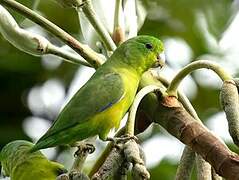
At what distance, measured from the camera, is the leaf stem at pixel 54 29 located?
1.19m

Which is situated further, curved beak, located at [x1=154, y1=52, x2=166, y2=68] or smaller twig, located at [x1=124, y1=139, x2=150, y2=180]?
curved beak, located at [x1=154, y1=52, x2=166, y2=68]

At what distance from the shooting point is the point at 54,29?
1.20 meters

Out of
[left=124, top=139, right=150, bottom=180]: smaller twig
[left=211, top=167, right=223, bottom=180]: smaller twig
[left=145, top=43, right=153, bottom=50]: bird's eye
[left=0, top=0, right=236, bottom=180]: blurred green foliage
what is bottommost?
[left=0, top=0, right=236, bottom=180]: blurred green foliage

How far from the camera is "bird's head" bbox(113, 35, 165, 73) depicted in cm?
140

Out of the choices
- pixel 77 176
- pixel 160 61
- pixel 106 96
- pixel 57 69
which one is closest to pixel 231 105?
pixel 77 176

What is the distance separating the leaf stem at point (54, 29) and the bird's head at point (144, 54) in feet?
0.52

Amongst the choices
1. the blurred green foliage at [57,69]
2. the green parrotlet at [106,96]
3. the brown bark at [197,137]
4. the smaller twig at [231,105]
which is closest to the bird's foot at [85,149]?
the green parrotlet at [106,96]

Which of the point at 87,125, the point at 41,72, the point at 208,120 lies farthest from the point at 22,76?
the point at 87,125

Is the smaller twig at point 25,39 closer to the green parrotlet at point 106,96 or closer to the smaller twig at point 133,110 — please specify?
the green parrotlet at point 106,96

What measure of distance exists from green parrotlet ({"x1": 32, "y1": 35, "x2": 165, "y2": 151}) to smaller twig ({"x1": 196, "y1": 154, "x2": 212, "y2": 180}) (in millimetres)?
239

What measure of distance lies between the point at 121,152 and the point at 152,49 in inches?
19.5

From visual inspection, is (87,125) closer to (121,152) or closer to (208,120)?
(121,152)

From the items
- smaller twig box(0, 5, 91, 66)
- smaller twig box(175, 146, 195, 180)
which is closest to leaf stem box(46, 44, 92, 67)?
smaller twig box(0, 5, 91, 66)

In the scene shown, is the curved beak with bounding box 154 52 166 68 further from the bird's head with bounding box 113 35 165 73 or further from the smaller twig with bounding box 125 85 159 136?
the smaller twig with bounding box 125 85 159 136
